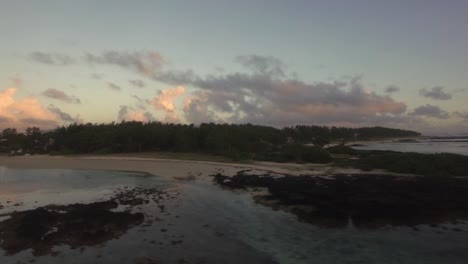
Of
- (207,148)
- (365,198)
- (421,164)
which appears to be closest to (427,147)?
(207,148)

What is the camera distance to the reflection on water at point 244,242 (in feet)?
49.6

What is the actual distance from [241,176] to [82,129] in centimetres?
7106

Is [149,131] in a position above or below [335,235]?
above

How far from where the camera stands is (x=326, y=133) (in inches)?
6339

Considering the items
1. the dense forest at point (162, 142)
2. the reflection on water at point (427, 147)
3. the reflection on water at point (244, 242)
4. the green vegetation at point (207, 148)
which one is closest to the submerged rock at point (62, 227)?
the reflection on water at point (244, 242)

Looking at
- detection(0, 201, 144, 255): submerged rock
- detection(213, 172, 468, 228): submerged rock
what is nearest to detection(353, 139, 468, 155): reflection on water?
detection(213, 172, 468, 228): submerged rock

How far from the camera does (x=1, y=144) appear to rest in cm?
11781

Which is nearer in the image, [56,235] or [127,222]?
[56,235]

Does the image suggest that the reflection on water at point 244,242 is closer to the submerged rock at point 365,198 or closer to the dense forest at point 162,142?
the submerged rock at point 365,198

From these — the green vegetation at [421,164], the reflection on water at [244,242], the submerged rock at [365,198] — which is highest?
the green vegetation at [421,164]

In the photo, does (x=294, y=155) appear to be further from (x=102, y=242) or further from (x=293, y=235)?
(x=102, y=242)

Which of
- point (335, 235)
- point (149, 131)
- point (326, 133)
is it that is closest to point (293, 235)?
point (335, 235)

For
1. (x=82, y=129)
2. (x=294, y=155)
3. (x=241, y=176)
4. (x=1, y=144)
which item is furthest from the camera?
(x=1, y=144)

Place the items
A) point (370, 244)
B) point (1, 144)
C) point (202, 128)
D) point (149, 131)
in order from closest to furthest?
point (370, 244) < point (149, 131) < point (202, 128) < point (1, 144)
